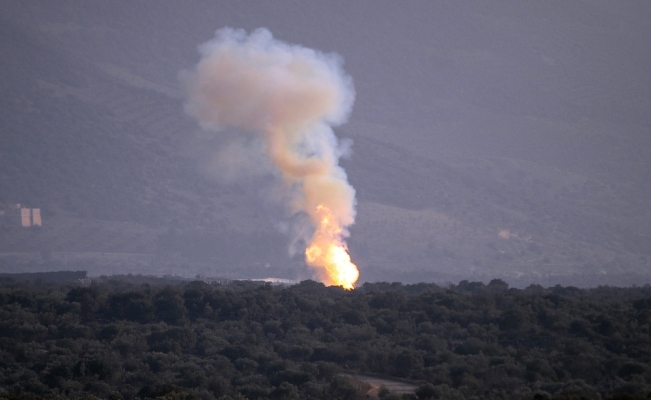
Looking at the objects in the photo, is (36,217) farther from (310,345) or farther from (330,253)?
(310,345)

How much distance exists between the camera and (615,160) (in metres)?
199

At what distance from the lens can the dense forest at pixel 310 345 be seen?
121 feet

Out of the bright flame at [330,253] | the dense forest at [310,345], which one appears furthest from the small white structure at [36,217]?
the dense forest at [310,345]

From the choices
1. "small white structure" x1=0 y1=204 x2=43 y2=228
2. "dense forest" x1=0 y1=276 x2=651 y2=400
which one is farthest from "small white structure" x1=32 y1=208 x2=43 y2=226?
"dense forest" x1=0 y1=276 x2=651 y2=400

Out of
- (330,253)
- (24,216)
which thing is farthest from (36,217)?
(330,253)

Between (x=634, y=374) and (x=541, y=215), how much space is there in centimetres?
13172

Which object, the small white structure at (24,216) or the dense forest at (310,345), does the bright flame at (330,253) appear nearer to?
the dense forest at (310,345)

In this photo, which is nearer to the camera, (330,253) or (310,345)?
(310,345)

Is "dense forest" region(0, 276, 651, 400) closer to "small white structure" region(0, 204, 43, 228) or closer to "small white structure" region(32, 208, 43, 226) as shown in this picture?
"small white structure" region(32, 208, 43, 226)

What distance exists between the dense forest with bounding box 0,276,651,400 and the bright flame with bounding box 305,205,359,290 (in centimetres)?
704

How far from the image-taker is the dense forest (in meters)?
36.8

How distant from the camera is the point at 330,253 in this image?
223ft

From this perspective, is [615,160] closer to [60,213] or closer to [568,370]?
[60,213]

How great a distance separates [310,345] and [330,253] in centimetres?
2360
